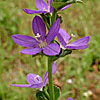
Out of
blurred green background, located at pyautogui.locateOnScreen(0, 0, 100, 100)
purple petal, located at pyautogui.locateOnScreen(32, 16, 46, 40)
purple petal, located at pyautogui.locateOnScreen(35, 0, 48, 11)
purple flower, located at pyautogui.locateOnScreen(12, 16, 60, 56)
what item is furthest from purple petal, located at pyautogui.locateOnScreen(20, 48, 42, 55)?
blurred green background, located at pyautogui.locateOnScreen(0, 0, 100, 100)

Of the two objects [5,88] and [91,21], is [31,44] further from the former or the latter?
[91,21]

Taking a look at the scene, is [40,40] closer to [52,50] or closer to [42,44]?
[42,44]

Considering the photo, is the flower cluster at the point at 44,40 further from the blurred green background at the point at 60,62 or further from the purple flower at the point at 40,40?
the blurred green background at the point at 60,62

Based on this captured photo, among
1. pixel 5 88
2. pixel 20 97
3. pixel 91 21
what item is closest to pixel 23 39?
pixel 20 97

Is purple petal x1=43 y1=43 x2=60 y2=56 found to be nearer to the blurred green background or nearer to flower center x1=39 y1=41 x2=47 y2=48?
flower center x1=39 y1=41 x2=47 y2=48

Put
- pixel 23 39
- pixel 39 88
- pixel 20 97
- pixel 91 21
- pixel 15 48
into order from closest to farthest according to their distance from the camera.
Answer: pixel 23 39 → pixel 39 88 → pixel 20 97 → pixel 15 48 → pixel 91 21

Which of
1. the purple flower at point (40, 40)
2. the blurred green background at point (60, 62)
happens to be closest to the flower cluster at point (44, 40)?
the purple flower at point (40, 40)

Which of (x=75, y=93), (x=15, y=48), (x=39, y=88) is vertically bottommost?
(x=75, y=93)
